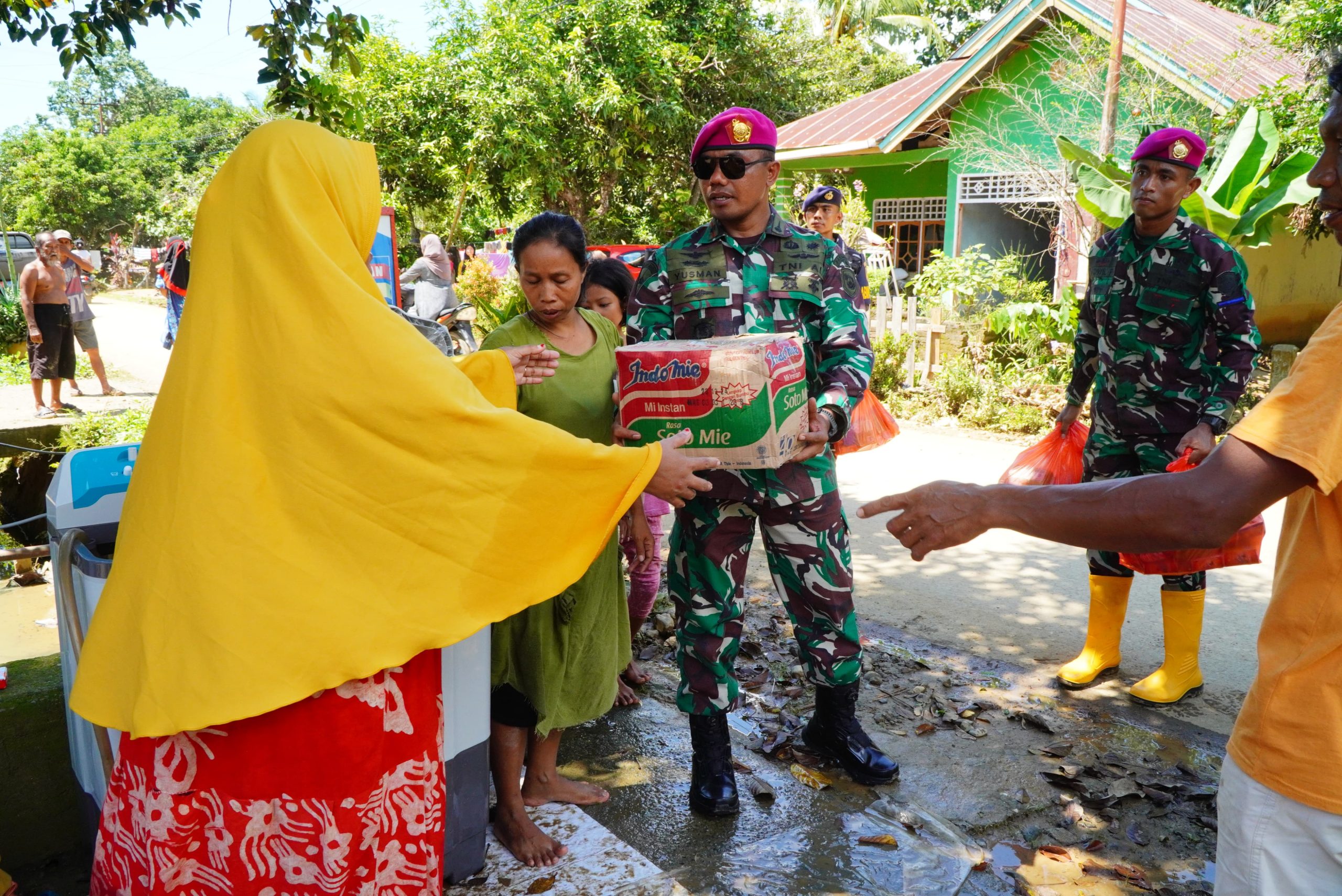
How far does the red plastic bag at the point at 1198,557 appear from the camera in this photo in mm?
3688

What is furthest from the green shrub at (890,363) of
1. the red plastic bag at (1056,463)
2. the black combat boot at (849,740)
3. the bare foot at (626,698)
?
the black combat boot at (849,740)

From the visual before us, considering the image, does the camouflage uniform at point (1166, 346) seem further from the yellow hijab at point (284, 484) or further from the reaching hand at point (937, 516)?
the yellow hijab at point (284, 484)

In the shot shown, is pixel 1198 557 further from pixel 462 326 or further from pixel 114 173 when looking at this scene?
pixel 114 173

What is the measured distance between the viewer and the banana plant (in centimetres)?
885

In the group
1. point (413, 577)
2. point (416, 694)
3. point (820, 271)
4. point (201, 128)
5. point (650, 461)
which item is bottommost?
point (416, 694)

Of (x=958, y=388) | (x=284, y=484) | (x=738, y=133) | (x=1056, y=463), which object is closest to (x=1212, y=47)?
(x=958, y=388)

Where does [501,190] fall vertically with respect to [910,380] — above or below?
above

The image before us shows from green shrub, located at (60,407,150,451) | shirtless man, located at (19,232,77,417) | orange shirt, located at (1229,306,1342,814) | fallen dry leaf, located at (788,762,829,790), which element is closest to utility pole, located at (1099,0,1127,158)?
fallen dry leaf, located at (788,762,829,790)

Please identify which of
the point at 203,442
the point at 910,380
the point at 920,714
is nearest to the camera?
the point at 203,442

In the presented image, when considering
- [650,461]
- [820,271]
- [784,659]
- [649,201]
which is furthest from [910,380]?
[649,201]

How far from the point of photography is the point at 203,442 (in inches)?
70.9

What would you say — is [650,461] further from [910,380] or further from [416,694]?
[910,380]

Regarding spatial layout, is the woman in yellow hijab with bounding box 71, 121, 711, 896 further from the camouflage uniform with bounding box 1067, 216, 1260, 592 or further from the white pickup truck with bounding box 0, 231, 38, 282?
the white pickup truck with bounding box 0, 231, 38, 282

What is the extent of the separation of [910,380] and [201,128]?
47844 mm
